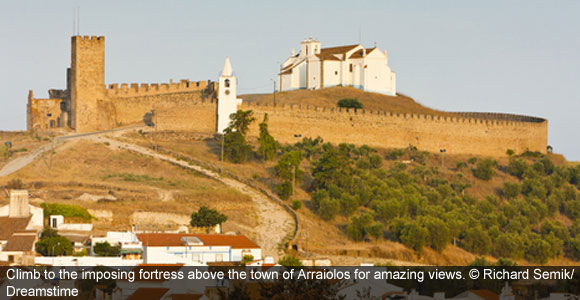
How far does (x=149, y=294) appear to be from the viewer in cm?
2270

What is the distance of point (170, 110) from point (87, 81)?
415 cm

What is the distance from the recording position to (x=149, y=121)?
53.0 meters

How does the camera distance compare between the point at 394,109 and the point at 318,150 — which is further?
the point at 394,109

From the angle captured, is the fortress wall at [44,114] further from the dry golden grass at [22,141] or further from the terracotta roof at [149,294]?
the terracotta roof at [149,294]

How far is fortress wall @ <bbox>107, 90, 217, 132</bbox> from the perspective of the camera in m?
51.6

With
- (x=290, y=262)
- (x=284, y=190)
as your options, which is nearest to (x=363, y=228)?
(x=284, y=190)

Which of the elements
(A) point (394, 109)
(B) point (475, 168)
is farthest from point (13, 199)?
(A) point (394, 109)

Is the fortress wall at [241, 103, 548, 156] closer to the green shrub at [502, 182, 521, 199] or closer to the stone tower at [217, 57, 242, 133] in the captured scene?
the stone tower at [217, 57, 242, 133]

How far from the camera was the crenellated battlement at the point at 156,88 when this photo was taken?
2109 inches

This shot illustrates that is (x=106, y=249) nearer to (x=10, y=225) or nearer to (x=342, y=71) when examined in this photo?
(x=10, y=225)

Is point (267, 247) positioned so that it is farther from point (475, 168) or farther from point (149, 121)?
point (475, 168)

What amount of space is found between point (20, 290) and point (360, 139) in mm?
34631

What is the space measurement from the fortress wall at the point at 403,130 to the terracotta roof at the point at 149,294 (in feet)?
93.5

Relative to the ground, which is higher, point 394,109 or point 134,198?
point 394,109
